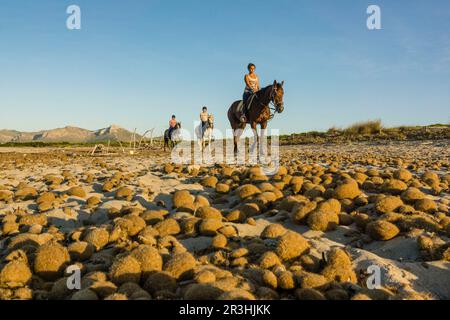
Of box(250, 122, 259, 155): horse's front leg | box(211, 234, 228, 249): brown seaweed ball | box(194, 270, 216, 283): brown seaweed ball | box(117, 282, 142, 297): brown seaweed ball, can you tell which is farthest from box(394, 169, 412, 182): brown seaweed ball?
box(250, 122, 259, 155): horse's front leg

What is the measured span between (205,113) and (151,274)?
15252 mm

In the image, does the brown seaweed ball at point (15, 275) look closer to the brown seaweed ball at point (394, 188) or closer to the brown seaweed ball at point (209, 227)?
the brown seaweed ball at point (209, 227)

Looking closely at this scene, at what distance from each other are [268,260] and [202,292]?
0.72m

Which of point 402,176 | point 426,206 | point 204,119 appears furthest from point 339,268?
point 204,119

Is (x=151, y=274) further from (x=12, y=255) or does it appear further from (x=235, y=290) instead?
(x=12, y=255)

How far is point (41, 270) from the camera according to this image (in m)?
2.65

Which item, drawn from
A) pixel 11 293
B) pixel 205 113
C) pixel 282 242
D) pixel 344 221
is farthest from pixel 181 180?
pixel 205 113

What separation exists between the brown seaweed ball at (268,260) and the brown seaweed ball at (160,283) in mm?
669

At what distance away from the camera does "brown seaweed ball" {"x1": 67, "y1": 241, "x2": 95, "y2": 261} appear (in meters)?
2.93

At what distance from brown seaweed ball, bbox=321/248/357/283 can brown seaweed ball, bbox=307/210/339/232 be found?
2.95 ft

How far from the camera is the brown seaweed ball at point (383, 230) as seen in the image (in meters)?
3.39

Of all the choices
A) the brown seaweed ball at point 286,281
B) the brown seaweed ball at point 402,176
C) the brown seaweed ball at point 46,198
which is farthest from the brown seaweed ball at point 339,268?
the brown seaweed ball at point 46,198

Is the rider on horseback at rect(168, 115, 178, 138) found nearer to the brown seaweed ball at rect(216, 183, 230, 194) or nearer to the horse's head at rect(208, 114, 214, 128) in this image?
the horse's head at rect(208, 114, 214, 128)

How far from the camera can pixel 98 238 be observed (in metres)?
3.26
